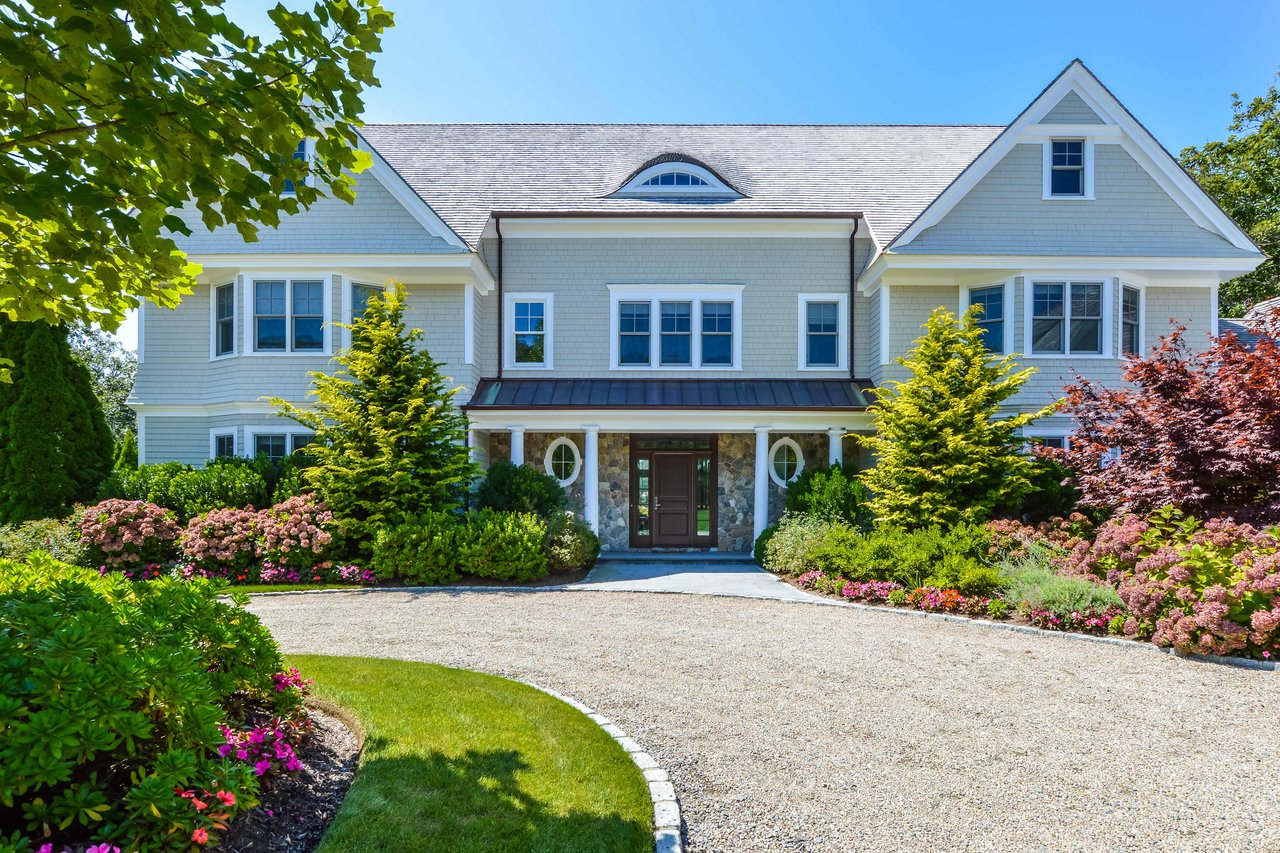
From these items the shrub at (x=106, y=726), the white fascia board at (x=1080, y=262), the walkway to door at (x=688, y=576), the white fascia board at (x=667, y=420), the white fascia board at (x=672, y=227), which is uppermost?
the white fascia board at (x=672, y=227)

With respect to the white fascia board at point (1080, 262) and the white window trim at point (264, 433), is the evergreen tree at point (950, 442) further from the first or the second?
the white window trim at point (264, 433)

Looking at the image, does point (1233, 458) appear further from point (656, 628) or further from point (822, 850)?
point (822, 850)

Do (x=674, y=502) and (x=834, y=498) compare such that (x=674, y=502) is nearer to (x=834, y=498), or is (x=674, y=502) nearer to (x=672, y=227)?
(x=834, y=498)

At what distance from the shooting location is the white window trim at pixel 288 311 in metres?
14.2

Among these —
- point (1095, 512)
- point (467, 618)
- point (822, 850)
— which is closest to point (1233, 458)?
point (1095, 512)

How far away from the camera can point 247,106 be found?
3.33 meters

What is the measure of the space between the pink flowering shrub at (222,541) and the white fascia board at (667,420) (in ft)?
15.0

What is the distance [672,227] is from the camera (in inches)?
617

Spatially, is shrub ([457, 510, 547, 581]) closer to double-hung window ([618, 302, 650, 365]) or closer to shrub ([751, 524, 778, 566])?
shrub ([751, 524, 778, 566])

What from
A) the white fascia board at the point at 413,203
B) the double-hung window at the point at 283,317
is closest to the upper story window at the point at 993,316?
the white fascia board at the point at 413,203

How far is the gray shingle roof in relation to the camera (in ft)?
52.7

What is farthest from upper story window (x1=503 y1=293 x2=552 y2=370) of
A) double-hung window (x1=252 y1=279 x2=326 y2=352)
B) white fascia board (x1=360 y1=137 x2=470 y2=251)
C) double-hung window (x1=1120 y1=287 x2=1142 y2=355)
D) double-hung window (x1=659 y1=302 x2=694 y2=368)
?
double-hung window (x1=1120 y1=287 x2=1142 y2=355)

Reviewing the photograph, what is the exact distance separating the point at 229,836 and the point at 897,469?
419 inches

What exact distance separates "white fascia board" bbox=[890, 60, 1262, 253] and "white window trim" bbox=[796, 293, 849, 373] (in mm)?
2032
